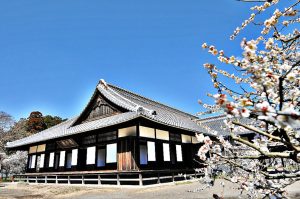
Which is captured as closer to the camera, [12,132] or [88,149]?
[88,149]

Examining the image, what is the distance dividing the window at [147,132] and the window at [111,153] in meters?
1.71

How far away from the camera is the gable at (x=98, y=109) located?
50.6 feet

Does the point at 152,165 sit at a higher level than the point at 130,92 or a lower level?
lower

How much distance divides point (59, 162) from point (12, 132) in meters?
21.0

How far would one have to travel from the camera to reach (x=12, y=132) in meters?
33.3

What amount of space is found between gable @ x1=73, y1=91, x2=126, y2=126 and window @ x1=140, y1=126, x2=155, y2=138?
2461 millimetres

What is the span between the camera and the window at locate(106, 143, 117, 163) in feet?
42.5

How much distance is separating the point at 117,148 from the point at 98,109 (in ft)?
14.6

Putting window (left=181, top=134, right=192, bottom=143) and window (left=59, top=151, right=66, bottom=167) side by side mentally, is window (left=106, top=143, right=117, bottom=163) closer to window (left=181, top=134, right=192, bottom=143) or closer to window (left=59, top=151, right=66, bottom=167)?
window (left=59, top=151, right=66, bottom=167)

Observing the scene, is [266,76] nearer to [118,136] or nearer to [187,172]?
[118,136]

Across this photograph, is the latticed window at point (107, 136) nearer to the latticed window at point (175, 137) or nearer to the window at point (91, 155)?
the window at point (91, 155)

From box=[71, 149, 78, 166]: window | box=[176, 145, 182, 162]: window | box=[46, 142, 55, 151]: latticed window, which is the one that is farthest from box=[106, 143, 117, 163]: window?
box=[46, 142, 55, 151]: latticed window

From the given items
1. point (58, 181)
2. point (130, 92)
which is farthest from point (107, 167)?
point (130, 92)

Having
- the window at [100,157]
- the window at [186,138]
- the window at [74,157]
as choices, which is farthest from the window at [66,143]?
the window at [186,138]
